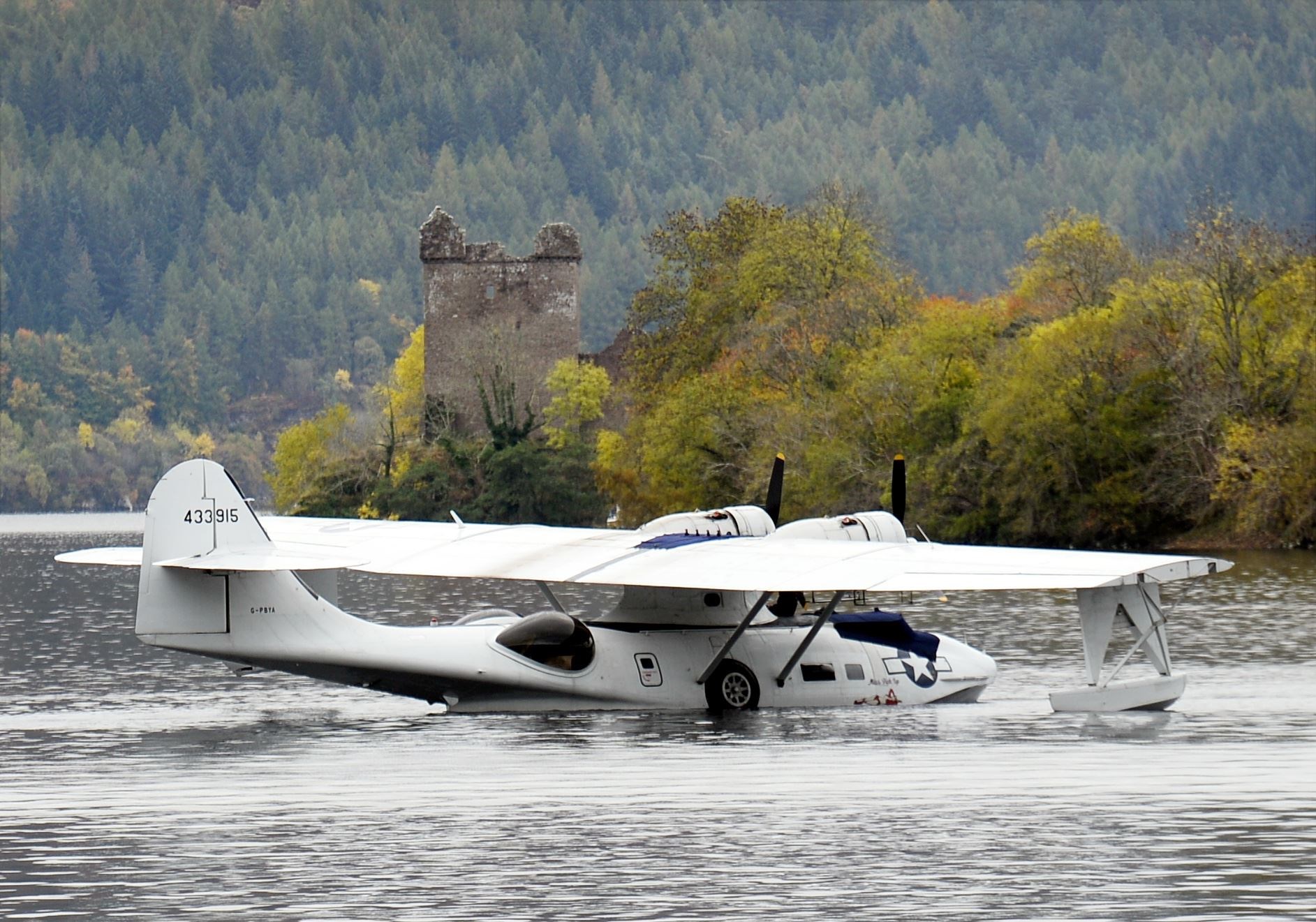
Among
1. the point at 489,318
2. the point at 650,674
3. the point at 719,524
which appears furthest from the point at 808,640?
the point at 489,318

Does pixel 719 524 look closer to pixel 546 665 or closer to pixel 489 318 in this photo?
pixel 546 665

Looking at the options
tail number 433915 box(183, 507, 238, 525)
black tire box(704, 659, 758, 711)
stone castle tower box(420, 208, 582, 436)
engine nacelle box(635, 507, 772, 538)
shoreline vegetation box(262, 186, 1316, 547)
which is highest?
stone castle tower box(420, 208, 582, 436)

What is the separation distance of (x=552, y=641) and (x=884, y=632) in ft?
14.1

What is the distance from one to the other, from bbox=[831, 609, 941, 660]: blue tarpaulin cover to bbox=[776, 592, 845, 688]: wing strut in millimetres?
423

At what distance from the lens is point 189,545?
26.6 meters

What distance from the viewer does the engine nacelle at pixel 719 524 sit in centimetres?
2778

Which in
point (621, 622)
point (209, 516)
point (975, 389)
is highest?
point (975, 389)

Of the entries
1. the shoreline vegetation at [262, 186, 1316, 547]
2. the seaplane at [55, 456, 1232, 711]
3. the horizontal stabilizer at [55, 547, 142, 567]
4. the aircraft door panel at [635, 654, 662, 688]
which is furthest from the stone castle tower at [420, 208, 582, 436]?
the aircraft door panel at [635, 654, 662, 688]

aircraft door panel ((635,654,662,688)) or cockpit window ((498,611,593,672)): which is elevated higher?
cockpit window ((498,611,593,672))

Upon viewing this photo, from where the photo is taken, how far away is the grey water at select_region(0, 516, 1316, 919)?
16.8 meters

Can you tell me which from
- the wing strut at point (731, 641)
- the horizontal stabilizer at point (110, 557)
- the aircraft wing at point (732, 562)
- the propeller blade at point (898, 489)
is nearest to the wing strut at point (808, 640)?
the wing strut at point (731, 641)

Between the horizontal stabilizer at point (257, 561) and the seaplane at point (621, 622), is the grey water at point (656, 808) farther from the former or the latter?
the horizontal stabilizer at point (257, 561)

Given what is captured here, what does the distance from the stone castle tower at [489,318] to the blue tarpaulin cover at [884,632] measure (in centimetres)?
8814

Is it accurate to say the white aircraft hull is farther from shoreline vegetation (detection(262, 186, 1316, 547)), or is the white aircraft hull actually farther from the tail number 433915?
shoreline vegetation (detection(262, 186, 1316, 547))
